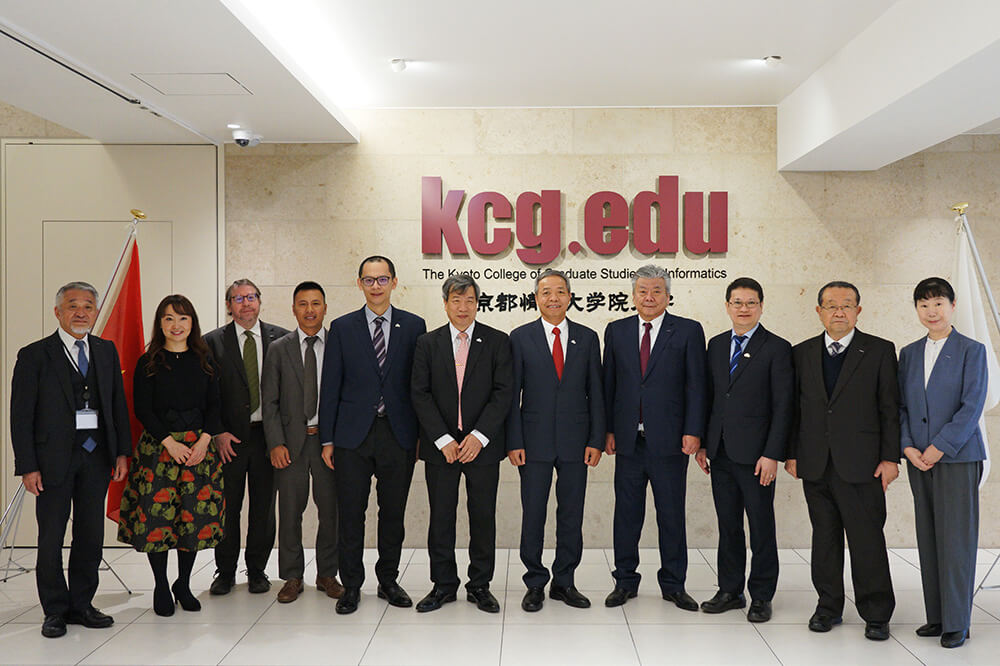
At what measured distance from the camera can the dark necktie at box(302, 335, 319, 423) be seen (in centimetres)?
506

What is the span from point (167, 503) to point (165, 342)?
930 millimetres

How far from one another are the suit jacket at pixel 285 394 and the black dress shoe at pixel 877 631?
135 inches

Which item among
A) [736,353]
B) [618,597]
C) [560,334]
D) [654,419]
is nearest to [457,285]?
[560,334]

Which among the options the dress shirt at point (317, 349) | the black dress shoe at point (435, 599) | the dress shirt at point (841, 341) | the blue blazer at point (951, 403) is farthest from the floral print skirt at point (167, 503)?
the blue blazer at point (951, 403)

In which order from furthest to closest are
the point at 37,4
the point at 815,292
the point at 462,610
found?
the point at 815,292 → the point at 462,610 → the point at 37,4

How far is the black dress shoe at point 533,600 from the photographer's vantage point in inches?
188

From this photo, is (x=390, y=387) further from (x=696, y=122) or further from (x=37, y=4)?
(x=696, y=122)

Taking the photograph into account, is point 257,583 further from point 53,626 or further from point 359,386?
point 359,386

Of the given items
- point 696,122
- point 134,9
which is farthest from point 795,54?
point 134,9

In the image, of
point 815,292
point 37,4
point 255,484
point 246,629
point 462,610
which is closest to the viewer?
point 37,4

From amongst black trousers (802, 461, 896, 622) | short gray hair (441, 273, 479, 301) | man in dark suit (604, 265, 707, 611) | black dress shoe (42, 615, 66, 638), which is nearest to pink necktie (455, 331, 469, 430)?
short gray hair (441, 273, 479, 301)

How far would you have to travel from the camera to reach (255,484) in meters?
5.20

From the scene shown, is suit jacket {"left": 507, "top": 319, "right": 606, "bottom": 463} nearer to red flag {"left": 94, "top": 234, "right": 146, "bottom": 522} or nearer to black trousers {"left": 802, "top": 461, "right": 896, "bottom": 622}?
black trousers {"left": 802, "top": 461, "right": 896, "bottom": 622}

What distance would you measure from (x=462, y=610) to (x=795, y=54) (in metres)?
4.12
